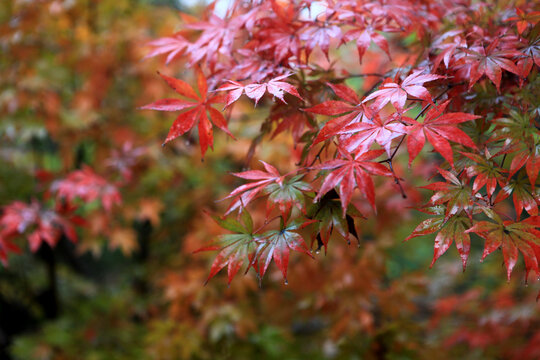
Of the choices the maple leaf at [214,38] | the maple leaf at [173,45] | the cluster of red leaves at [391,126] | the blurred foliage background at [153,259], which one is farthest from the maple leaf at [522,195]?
the blurred foliage background at [153,259]

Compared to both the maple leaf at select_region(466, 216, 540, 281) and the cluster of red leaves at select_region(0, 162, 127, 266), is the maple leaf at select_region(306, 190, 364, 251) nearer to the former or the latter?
the maple leaf at select_region(466, 216, 540, 281)

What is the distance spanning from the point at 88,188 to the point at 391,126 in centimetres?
171

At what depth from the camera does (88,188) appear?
2.04 meters

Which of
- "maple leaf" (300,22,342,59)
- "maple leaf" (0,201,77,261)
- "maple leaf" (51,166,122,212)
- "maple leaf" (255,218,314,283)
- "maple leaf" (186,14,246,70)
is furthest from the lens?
"maple leaf" (51,166,122,212)

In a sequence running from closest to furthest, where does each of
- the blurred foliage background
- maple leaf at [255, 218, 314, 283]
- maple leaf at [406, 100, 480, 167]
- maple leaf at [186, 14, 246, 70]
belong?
maple leaf at [406, 100, 480, 167]
maple leaf at [255, 218, 314, 283]
maple leaf at [186, 14, 246, 70]
the blurred foliage background

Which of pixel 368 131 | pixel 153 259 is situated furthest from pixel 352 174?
pixel 153 259

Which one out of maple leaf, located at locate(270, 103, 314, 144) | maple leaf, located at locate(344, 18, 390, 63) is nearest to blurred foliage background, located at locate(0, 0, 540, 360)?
maple leaf, located at locate(270, 103, 314, 144)

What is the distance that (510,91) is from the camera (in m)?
1.11

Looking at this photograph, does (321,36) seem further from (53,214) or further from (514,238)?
(53,214)

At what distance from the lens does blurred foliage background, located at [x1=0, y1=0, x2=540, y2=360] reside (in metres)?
2.41

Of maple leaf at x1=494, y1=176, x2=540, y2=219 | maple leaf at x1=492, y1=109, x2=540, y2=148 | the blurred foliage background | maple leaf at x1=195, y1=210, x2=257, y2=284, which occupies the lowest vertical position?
the blurred foliage background

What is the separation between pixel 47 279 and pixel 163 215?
0.99 m

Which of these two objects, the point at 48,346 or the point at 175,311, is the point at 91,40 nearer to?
the point at 175,311

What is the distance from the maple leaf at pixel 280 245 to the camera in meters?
0.86
